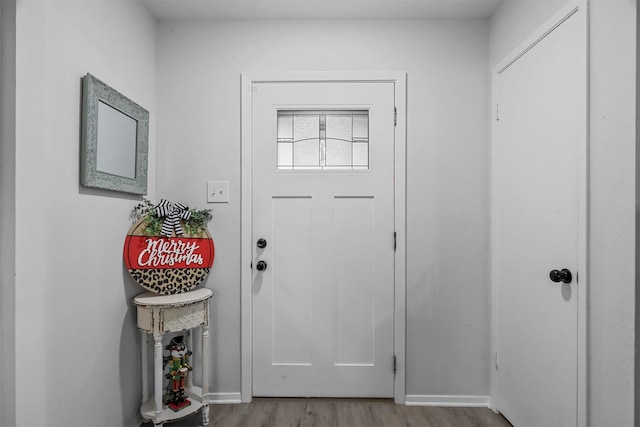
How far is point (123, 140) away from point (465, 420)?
2393 millimetres

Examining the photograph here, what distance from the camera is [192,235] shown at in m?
1.85

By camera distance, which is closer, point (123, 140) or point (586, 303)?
point (586, 303)

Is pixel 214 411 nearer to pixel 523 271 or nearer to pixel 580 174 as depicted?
pixel 523 271

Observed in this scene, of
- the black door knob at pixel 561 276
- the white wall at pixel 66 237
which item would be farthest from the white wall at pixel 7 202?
the black door knob at pixel 561 276

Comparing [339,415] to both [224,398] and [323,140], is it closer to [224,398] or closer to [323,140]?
[224,398]

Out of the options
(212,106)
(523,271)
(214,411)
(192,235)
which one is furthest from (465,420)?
(212,106)

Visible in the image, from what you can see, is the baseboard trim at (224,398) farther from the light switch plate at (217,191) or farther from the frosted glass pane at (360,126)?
the frosted glass pane at (360,126)

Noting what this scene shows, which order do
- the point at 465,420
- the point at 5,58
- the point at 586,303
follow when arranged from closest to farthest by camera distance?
the point at 5,58 < the point at 586,303 < the point at 465,420

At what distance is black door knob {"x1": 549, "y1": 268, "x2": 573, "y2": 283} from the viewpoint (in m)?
1.37

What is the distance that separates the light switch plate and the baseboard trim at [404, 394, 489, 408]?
1654 mm

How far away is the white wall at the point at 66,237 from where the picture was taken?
1.16m

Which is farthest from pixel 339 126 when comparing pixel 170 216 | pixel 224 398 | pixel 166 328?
pixel 224 398

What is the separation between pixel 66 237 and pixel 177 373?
903mm

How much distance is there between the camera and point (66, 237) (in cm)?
132
